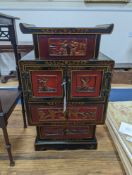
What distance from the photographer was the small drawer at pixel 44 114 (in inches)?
47.6

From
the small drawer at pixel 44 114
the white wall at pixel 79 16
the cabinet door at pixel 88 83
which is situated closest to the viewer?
the cabinet door at pixel 88 83

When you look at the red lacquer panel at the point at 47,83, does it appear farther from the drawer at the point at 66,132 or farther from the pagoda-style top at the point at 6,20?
the pagoda-style top at the point at 6,20

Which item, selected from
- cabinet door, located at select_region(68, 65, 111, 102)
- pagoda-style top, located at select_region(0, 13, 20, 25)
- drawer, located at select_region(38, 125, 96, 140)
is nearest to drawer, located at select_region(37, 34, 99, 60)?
cabinet door, located at select_region(68, 65, 111, 102)

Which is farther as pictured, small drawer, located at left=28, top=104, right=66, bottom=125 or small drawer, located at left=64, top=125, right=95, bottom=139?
small drawer, located at left=64, top=125, right=95, bottom=139

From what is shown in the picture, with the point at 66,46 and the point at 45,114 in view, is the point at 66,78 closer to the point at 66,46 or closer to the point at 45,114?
the point at 66,46

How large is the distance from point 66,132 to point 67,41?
76 centimetres

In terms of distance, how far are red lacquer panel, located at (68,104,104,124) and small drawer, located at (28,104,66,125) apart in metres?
0.08

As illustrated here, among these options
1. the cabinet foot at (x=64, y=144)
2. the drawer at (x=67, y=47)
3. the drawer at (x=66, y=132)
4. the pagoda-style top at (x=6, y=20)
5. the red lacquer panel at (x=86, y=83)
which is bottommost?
the cabinet foot at (x=64, y=144)

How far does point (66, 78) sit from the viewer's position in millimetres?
1101

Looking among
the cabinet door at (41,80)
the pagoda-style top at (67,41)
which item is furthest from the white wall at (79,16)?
the cabinet door at (41,80)

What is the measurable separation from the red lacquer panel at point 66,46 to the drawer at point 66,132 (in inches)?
23.3

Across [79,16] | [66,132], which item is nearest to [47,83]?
[66,132]

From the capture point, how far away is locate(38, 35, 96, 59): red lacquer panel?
104cm

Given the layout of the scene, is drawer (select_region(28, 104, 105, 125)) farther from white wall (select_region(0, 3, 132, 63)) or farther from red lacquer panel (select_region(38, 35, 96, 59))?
white wall (select_region(0, 3, 132, 63))
